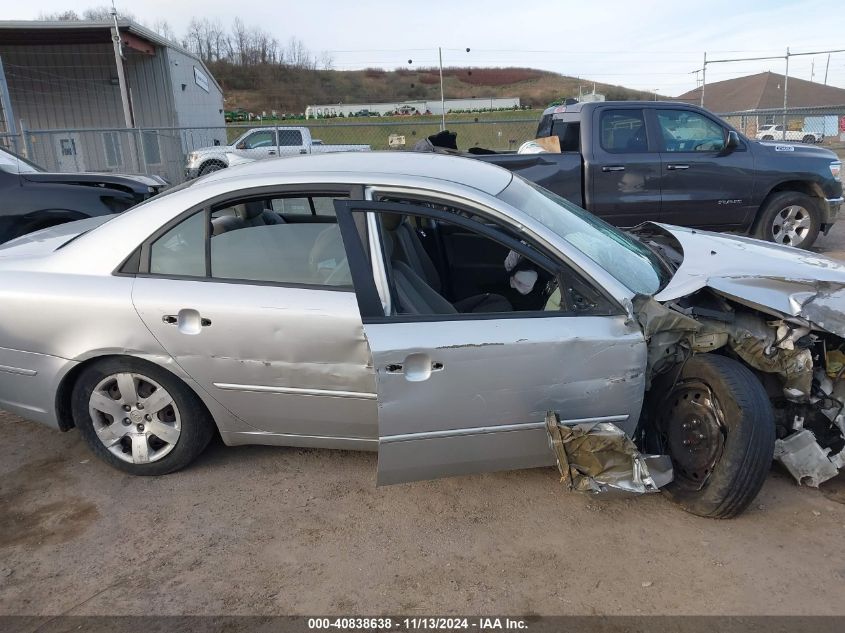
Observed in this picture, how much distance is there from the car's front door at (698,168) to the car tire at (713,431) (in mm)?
5372

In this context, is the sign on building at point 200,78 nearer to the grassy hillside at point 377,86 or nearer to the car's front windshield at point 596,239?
the car's front windshield at point 596,239

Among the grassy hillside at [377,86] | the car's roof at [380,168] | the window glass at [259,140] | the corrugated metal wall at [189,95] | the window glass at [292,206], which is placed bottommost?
the window glass at [292,206]

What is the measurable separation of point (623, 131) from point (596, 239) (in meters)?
4.92

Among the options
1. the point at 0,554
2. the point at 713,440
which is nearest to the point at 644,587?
A: the point at 713,440

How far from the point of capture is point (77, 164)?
1534 centimetres

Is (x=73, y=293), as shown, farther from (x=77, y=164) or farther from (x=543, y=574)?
(x=77, y=164)

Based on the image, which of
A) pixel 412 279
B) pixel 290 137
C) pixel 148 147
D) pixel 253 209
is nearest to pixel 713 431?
pixel 412 279

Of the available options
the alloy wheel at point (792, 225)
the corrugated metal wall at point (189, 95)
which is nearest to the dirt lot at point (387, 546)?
the alloy wheel at point (792, 225)

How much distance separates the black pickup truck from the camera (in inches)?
298

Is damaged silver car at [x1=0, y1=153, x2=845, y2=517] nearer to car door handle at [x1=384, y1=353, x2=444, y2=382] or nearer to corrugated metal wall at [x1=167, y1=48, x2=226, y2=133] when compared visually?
car door handle at [x1=384, y1=353, x2=444, y2=382]

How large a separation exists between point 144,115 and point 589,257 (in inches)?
994

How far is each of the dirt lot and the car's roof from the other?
1.57m

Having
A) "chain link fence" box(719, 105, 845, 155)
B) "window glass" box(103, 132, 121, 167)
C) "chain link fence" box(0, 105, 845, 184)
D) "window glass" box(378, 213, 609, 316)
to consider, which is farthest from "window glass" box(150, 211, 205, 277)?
"window glass" box(103, 132, 121, 167)

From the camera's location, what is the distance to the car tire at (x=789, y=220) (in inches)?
314
